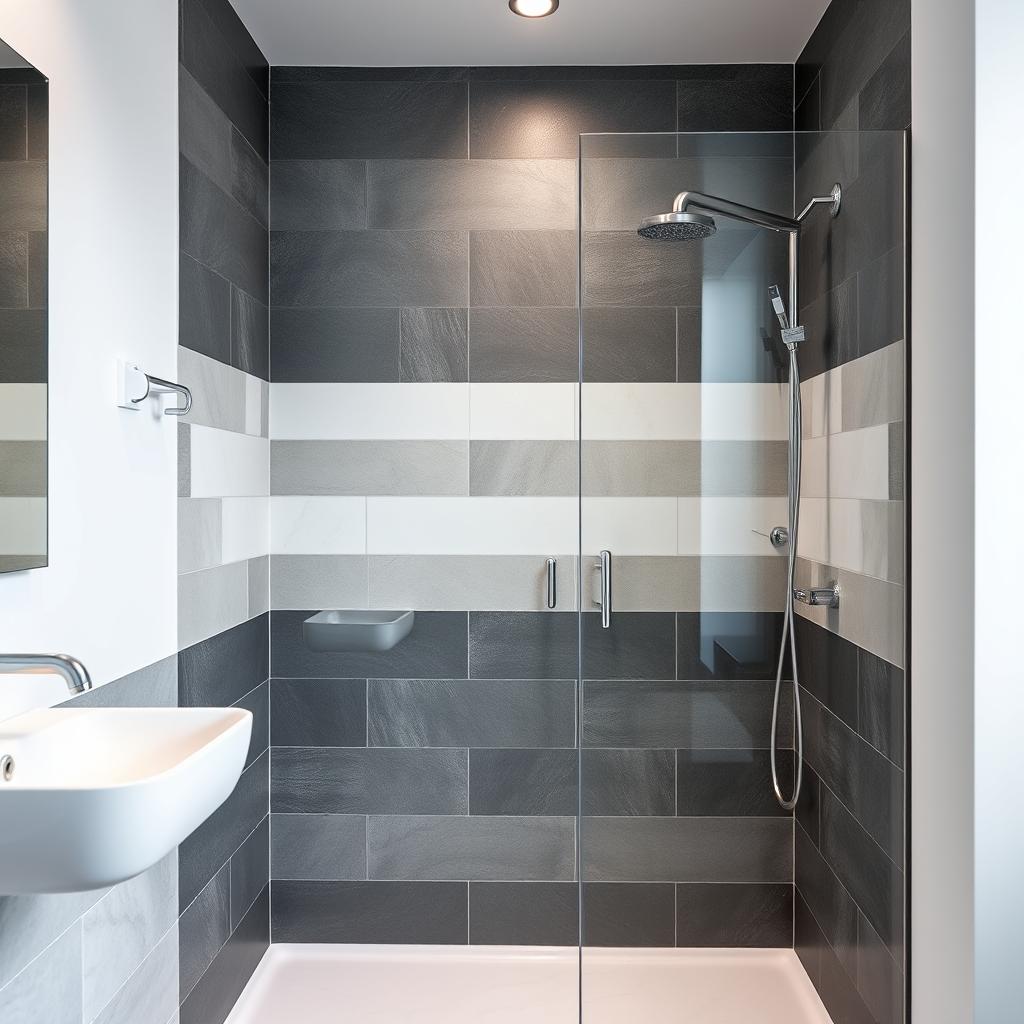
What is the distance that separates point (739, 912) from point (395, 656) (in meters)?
1.30

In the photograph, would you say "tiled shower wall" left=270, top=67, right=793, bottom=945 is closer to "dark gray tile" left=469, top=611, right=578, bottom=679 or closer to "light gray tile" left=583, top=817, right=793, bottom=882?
"dark gray tile" left=469, top=611, right=578, bottom=679

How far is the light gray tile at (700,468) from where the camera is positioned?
198 cm

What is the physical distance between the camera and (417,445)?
9.52 ft

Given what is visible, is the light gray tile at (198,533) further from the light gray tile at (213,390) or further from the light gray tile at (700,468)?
the light gray tile at (700,468)

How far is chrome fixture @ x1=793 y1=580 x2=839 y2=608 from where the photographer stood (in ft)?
6.50

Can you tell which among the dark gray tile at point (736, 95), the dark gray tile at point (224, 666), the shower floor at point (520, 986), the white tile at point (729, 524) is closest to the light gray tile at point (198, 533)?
the dark gray tile at point (224, 666)

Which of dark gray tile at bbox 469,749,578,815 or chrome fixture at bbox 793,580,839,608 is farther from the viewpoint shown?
dark gray tile at bbox 469,749,578,815

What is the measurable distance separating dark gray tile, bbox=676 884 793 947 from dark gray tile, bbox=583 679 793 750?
1.07 feet

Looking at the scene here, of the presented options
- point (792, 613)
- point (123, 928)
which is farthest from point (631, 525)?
point (123, 928)

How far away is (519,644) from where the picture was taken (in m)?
2.89

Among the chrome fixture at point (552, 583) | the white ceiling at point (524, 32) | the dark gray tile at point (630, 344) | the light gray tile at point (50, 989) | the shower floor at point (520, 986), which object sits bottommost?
the shower floor at point (520, 986)

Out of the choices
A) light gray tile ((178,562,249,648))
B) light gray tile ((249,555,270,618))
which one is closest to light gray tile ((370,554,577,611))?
light gray tile ((249,555,270,618))

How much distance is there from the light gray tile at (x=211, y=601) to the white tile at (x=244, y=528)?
43 millimetres

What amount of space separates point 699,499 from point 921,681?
1.90ft
